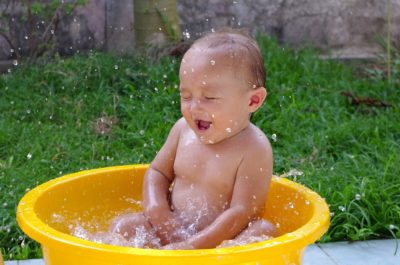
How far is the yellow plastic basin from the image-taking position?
5.19ft

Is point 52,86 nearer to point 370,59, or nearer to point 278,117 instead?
point 278,117

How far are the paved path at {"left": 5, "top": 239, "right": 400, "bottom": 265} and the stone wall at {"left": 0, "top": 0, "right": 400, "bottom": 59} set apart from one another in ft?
8.35

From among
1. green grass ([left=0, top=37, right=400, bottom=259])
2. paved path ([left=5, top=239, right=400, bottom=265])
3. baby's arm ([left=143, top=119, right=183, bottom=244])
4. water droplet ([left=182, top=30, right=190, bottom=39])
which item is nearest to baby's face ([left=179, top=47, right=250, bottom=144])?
baby's arm ([left=143, top=119, right=183, bottom=244])

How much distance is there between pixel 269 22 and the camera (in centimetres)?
525

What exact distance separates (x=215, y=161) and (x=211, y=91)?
23cm

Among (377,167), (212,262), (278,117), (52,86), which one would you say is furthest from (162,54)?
(212,262)

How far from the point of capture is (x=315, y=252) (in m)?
2.76

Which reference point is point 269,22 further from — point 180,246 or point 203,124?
point 180,246

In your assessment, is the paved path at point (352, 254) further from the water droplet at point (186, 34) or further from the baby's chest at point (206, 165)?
the water droplet at point (186, 34)

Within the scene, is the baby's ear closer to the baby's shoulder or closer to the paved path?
the baby's shoulder

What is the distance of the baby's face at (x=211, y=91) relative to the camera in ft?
6.67

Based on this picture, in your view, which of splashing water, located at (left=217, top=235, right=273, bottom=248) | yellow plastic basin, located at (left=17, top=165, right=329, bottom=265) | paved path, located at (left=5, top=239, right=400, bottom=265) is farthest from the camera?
paved path, located at (left=5, top=239, right=400, bottom=265)

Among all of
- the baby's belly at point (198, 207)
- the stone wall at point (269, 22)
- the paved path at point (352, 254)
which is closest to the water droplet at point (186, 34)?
the stone wall at point (269, 22)

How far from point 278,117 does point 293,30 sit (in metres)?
1.40
